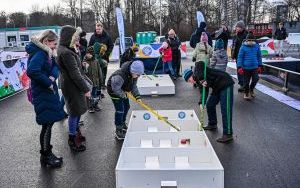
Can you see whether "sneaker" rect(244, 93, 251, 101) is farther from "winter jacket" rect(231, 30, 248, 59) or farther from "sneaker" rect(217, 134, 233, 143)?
"sneaker" rect(217, 134, 233, 143)

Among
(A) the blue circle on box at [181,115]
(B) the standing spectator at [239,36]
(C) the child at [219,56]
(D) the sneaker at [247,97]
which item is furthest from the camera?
(B) the standing spectator at [239,36]

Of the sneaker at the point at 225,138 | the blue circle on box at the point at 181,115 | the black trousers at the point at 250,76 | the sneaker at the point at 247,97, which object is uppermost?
the black trousers at the point at 250,76

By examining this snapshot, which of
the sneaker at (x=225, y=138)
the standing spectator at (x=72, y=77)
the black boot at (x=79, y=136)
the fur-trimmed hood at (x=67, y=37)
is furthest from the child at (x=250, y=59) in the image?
the fur-trimmed hood at (x=67, y=37)

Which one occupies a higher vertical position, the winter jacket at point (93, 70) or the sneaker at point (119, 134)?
the winter jacket at point (93, 70)

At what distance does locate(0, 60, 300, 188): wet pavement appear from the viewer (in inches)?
168

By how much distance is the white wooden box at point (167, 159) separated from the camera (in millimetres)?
3605

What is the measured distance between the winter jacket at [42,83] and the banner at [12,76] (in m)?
6.09

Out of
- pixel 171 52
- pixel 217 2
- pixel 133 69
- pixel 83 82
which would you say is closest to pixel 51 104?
pixel 83 82

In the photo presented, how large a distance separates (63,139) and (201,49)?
15.2ft

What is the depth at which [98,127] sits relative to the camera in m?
6.63

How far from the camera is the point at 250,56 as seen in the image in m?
8.38

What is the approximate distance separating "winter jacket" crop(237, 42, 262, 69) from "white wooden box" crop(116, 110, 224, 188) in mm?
2882

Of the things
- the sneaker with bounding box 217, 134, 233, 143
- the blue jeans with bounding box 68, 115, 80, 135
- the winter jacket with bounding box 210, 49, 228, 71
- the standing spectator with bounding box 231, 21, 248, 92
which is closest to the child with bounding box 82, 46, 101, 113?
the blue jeans with bounding box 68, 115, 80, 135

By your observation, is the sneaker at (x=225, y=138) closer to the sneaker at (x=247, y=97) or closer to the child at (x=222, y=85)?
the child at (x=222, y=85)
